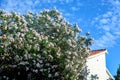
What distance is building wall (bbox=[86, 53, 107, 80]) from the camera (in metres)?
28.2

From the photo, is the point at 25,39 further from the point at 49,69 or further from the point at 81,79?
the point at 81,79

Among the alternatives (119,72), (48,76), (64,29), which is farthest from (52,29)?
(119,72)

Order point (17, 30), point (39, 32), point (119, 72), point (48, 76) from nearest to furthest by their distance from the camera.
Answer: point (48, 76)
point (17, 30)
point (39, 32)
point (119, 72)

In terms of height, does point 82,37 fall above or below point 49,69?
above

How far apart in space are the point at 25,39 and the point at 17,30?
82cm

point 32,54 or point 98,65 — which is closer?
point 32,54

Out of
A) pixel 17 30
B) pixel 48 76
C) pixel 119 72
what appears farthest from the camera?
pixel 119 72

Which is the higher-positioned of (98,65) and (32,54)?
(98,65)

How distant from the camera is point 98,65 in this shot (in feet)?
96.0

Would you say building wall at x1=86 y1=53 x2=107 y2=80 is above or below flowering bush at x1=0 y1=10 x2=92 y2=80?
above

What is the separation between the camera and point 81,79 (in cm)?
2144

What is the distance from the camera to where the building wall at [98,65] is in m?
28.2

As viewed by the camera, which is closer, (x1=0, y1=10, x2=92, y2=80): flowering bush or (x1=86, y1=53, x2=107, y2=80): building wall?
(x1=0, y1=10, x2=92, y2=80): flowering bush

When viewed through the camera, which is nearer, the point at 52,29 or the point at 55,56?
the point at 55,56
